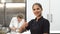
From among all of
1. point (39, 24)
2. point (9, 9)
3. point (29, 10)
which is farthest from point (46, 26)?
point (9, 9)

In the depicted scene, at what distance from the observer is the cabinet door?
4.52m

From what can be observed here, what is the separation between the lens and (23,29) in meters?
1.84

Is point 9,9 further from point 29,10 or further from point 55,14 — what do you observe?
point 55,14

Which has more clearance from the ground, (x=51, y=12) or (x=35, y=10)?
(x=35, y=10)

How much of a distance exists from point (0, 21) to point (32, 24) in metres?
3.12

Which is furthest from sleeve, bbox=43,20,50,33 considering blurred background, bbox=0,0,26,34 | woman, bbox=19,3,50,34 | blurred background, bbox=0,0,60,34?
blurred background, bbox=0,0,26,34

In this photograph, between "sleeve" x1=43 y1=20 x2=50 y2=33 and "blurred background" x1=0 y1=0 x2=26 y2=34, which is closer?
"sleeve" x1=43 y1=20 x2=50 y2=33

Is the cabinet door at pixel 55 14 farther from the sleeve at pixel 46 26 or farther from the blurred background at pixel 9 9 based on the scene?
the sleeve at pixel 46 26

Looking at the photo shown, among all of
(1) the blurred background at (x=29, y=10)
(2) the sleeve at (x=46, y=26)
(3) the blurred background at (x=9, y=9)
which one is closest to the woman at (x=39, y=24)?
(2) the sleeve at (x=46, y=26)

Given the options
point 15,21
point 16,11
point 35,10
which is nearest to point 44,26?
point 35,10

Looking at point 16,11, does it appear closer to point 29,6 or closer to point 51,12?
point 29,6

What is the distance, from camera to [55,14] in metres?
4.55

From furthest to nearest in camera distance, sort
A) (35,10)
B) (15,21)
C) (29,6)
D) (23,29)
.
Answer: (29,6) → (15,21) → (23,29) → (35,10)

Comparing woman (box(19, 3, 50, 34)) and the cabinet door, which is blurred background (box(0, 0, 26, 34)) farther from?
woman (box(19, 3, 50, 34))
